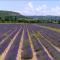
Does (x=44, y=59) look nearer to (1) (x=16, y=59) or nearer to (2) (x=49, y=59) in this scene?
(2) (x=49, y=59)

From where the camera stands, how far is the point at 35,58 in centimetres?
1438

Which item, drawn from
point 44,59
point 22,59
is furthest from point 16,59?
point 44,59

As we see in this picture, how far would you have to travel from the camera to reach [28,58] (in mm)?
14172

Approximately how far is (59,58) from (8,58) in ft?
8.52

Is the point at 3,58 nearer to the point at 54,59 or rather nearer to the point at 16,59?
the point at 16,59

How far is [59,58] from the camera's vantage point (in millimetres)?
14055

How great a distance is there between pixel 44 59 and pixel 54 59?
0.50m

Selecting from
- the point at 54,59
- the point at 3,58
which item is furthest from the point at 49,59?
the point at 3,58

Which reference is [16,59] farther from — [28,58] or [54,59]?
[54,59]

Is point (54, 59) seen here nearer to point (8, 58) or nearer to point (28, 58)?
point (28, 58)

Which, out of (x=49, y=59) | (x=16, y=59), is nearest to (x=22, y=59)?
(x=16, y=59)

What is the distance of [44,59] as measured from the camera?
45.6 feet

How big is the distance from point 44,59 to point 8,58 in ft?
6.08

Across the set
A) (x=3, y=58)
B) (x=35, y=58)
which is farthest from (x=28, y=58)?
(x=3, y=58)
